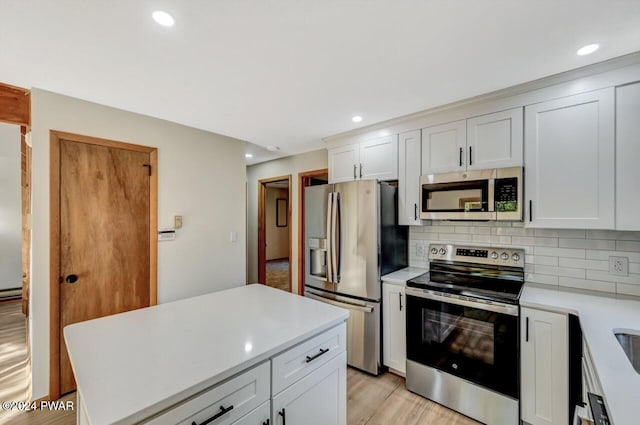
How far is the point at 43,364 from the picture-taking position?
2121 mm

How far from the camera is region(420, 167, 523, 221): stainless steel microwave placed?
207 cm

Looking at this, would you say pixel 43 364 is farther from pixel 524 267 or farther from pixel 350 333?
pixel 524 267

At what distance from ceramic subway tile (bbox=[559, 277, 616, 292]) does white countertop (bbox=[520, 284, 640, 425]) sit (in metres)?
0.12

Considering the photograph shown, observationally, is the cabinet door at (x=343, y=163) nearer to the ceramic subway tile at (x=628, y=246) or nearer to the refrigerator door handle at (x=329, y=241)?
the refrigerator door handle at (x=329, y=241)

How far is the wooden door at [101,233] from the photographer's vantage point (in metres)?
2.24

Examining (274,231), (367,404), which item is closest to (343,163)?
(367,404)

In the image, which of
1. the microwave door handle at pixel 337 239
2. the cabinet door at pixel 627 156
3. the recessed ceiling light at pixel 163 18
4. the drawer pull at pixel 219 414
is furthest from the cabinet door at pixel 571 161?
the recessed ceiling light at pixel 163 18

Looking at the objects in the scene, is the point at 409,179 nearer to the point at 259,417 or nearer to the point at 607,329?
the point at 607,329

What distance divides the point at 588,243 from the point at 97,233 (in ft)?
12.8

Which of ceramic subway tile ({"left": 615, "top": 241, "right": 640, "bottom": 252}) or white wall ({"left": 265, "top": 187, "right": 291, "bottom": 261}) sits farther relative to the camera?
white wall ({"left": 265, "top": 187, "right": 291, "bottom": 261})

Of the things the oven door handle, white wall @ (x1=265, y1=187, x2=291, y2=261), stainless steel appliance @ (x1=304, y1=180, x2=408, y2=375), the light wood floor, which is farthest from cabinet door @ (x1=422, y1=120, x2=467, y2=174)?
white wall @ (x1=265, y1=187, x2=291, y2=261)

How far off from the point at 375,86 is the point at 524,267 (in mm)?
1877

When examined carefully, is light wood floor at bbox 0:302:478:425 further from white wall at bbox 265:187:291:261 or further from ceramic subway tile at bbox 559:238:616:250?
white wall at bbox 265:187:291:261

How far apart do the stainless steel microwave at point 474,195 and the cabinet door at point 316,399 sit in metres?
1.51
